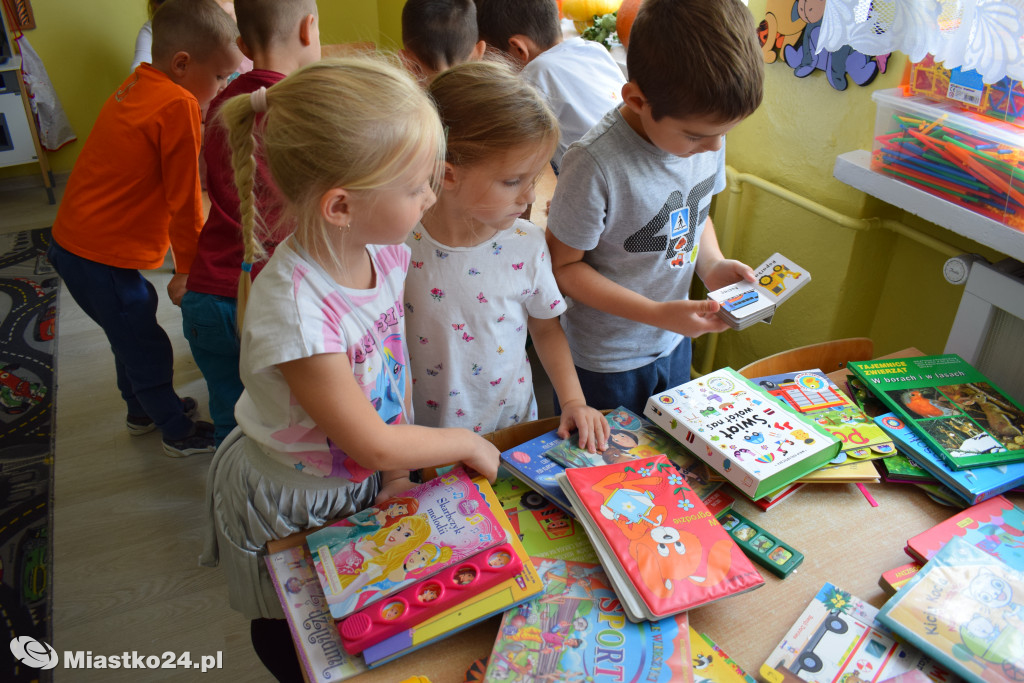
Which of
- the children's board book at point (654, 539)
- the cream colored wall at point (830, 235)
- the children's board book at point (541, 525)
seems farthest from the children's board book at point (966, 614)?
the cream colored wall at point (830, 235)

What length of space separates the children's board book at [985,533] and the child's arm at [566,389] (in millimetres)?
417

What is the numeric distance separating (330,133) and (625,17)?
176cm

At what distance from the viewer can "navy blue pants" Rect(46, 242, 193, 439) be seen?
1.81m

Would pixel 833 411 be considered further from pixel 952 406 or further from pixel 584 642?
pixel 584 642

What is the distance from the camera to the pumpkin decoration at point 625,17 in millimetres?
2193

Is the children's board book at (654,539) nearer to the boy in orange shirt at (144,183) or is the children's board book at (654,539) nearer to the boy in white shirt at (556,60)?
the boy in white shirt at (556,60)

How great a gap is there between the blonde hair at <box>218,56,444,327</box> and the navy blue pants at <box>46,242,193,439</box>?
48.9 inches

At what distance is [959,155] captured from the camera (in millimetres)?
1207

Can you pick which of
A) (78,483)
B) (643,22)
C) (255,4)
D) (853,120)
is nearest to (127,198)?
(255,4)

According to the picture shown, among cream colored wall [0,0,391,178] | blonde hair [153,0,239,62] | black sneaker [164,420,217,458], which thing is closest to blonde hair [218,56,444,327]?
blonde hair [153,0,239,62]

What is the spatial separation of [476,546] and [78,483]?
1722 mm

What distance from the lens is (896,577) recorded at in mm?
829

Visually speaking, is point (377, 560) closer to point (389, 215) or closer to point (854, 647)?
point (389, 215)

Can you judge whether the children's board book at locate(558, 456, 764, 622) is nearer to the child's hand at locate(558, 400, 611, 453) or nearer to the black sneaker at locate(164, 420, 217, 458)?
the child's hand at locate(558, 400, 611, 453)
